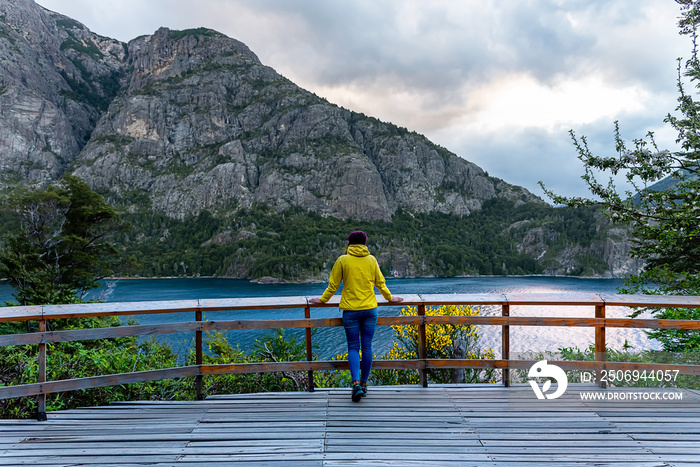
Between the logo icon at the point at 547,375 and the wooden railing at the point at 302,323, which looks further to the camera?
the logo icon at the point at 547,375

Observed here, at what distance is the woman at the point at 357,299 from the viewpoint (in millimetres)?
4211

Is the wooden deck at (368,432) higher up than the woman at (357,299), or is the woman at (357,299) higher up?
the woman at (357,299)

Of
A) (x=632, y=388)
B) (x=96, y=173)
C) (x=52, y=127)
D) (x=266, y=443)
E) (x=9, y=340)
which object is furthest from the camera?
(x=52, y=127)

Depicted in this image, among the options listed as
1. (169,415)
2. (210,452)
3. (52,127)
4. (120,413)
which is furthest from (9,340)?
(52,127)

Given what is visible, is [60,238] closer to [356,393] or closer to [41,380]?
[41,380]

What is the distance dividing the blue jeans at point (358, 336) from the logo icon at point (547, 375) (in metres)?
2.06

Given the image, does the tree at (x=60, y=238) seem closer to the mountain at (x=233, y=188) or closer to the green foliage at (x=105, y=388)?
the green foliage at (x=105, y=388)

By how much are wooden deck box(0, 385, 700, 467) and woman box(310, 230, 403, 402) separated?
401 mm

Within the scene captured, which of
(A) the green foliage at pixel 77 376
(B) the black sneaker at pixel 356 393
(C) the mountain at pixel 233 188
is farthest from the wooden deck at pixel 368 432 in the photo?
(C) the mountain at pixel 233 188

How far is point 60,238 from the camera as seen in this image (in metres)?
22.3

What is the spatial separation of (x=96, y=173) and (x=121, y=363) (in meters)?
198

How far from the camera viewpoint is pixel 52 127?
179m

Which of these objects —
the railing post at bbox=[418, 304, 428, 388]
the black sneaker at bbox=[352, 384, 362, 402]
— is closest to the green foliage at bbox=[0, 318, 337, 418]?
the black sneaker at bbox=[352, 384, 362, 402]

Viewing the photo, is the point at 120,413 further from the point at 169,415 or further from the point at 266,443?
the point at 266,443
